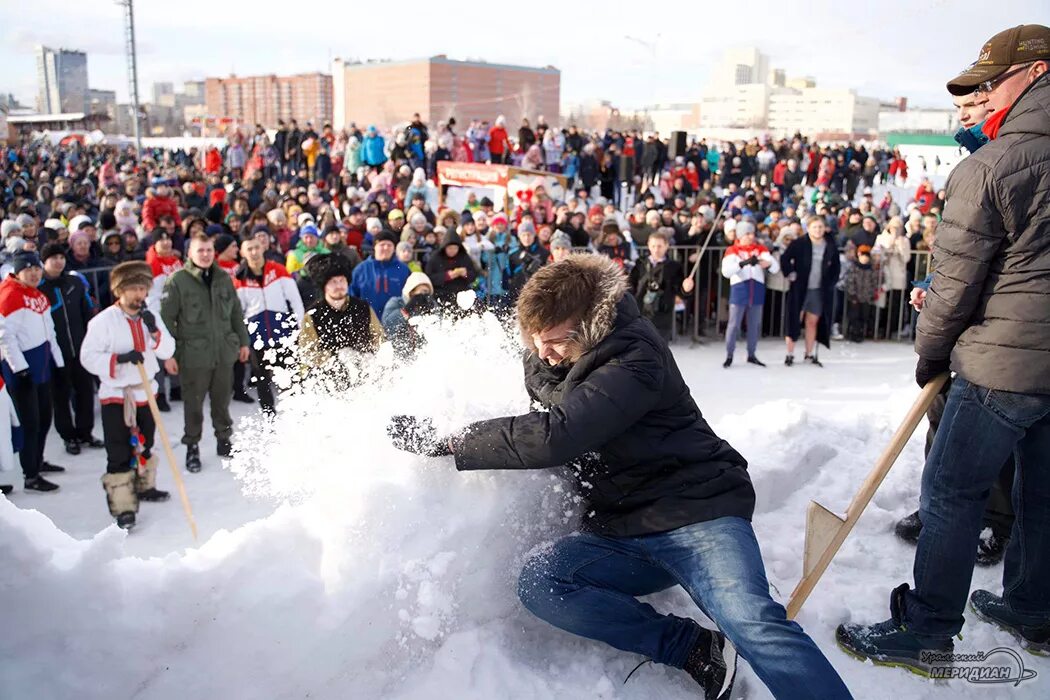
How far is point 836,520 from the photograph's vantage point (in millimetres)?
2941

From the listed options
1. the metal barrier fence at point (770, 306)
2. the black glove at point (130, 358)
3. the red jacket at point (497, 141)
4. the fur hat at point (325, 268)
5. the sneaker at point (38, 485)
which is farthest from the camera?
the red jacket at point (497, 141)

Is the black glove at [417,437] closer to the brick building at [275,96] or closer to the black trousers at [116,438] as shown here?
the black trousers at [116,438]

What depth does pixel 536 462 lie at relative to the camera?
8.29 ft

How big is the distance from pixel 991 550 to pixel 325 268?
13.3ft

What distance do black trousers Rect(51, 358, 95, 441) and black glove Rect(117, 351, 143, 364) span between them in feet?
5.63

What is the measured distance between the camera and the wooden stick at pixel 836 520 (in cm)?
288

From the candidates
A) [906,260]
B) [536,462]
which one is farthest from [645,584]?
[906,260]

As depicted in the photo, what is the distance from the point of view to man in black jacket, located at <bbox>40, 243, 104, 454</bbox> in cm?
621

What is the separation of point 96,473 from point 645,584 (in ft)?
16.5

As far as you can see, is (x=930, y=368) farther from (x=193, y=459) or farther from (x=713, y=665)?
(x=193, y=459)

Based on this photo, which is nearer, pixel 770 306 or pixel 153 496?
pixel 153 496

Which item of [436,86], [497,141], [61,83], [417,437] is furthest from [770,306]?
[61,83]

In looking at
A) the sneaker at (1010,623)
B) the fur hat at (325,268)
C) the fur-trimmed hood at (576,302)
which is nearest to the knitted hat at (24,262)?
the fur hat at (325,268)

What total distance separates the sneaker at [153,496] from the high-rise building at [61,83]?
97.9 meters
